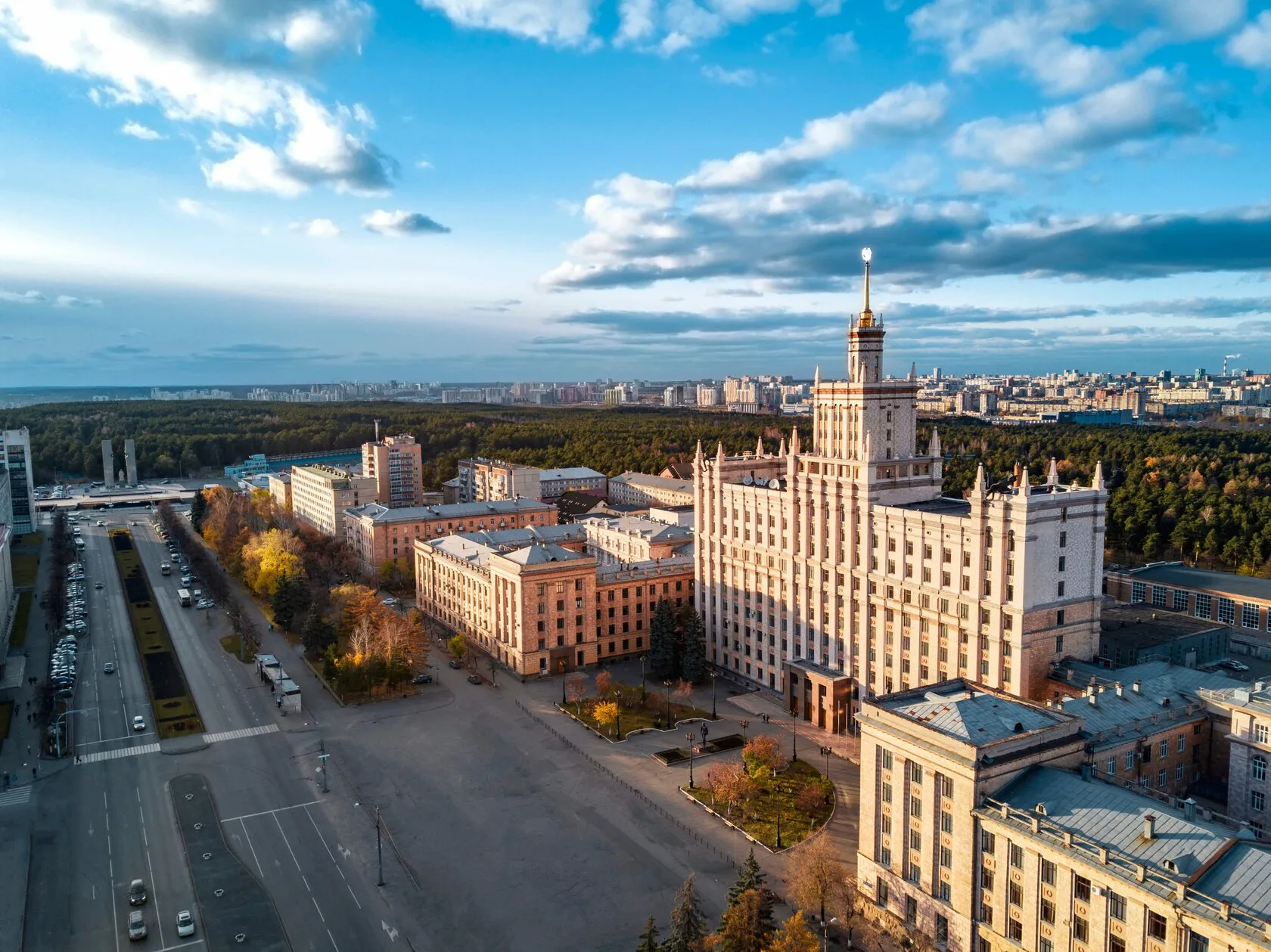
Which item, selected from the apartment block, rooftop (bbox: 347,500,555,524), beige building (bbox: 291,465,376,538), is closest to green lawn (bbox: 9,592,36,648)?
rooftop (bbox: 347,500,555,524)

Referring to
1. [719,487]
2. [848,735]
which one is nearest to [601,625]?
[719,487]

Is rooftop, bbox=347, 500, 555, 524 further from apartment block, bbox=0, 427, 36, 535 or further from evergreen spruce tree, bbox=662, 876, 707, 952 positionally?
evergreen spruce tree, bbox=662, 876, 707, 952

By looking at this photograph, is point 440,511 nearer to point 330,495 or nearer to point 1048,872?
point 330,495

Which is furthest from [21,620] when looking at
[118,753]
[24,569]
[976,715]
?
[976,715]

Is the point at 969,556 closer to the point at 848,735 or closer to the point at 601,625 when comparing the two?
the point at 848,735


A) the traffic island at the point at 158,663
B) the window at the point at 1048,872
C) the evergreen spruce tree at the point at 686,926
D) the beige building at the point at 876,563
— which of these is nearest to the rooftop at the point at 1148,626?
the beige building at the point at 876,563

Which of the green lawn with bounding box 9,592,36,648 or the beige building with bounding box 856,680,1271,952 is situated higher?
the beige building with bounding box 856,680,1271,952
